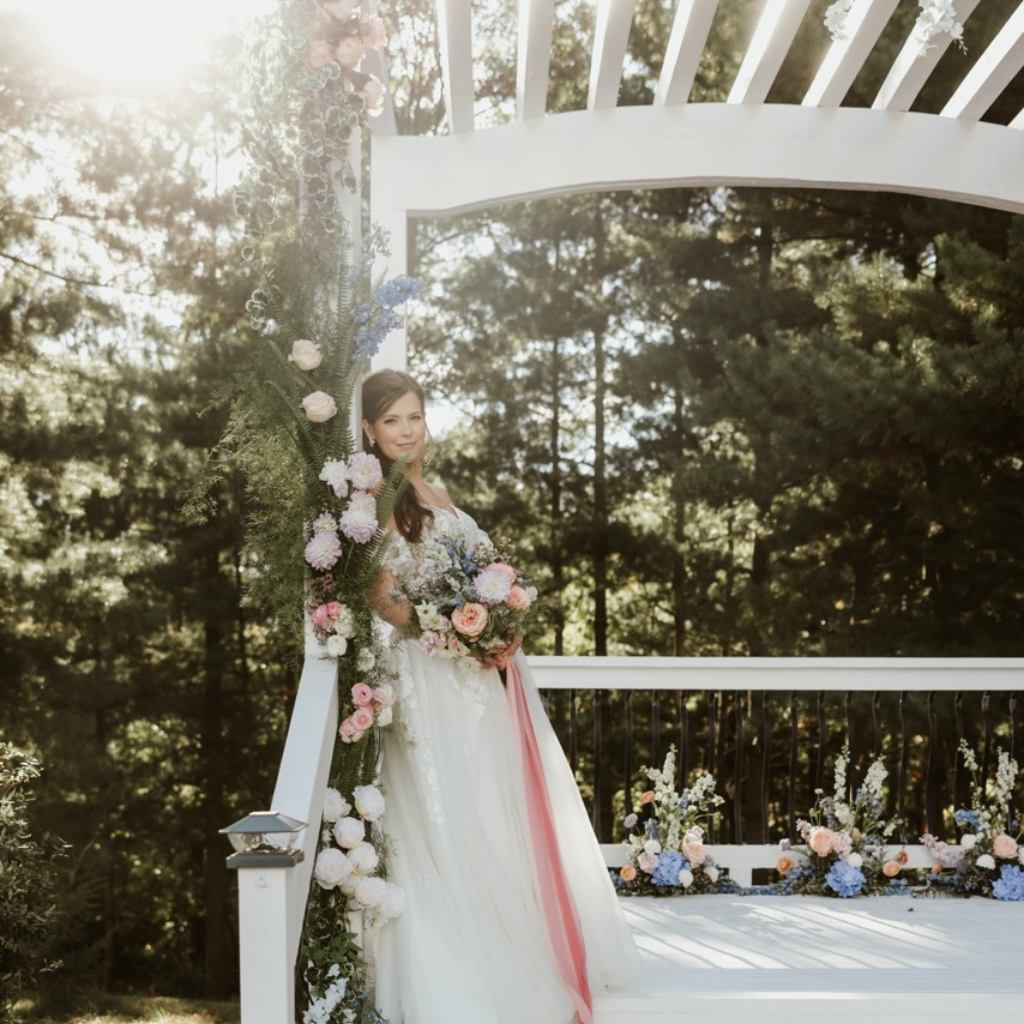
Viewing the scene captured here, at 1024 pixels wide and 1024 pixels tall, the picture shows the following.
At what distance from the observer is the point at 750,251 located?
12.3 metres

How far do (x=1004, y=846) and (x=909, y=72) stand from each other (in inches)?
113

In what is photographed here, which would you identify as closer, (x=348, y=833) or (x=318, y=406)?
(x=348, y=833)

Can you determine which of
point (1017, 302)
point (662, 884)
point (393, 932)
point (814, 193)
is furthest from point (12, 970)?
point (814, 193)

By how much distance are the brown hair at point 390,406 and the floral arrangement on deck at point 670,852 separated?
1756mm

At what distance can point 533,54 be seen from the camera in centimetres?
397

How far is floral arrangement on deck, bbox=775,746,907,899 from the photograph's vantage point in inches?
186

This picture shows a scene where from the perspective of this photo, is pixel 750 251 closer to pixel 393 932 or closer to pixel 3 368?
pixel 3 368

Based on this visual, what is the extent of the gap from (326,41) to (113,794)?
33.7ft

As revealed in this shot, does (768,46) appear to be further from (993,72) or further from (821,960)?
(821,960)

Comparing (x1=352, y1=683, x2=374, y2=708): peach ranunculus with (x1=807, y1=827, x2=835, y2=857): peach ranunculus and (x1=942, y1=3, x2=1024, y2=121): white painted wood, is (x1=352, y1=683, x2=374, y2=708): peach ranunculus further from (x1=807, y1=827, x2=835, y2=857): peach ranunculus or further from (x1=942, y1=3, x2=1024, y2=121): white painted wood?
(x1=942, y1=3, x2=1024, y2=121): white painted wood

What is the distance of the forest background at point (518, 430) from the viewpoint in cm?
978

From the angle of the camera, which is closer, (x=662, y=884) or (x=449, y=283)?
(x=662, y=884)

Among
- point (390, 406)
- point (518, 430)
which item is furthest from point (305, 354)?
point (518, 430)

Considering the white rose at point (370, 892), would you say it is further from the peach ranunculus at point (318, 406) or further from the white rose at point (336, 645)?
the peach ranunculus at point (318, 406)
